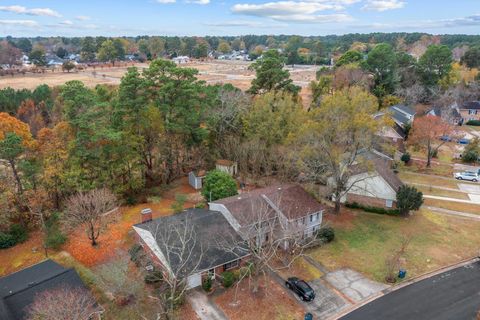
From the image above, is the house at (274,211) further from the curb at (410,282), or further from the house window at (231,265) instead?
the curb at (410,282)

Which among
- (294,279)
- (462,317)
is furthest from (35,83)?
(462,317)

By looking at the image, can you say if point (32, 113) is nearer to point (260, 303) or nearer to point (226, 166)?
point (226, 166)

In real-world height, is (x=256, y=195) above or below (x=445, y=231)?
above

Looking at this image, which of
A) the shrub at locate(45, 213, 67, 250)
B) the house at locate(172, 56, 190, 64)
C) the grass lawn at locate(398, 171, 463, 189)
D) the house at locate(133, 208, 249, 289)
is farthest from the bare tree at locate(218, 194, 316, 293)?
the house at locate(172, 56, 190, 64)

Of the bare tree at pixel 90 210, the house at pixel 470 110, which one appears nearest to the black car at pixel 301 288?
the bare tree at pixel 90 210

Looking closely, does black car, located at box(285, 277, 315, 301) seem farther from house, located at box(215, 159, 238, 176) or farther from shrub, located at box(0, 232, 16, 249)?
shrub, located at box(0, 232, 16, 249)

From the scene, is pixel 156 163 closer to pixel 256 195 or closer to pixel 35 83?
pixel 256 195
